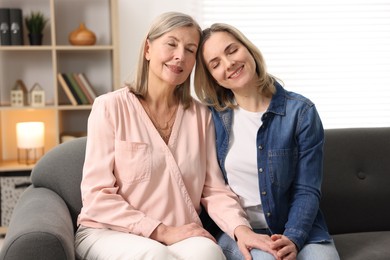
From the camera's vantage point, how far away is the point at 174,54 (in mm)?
1993

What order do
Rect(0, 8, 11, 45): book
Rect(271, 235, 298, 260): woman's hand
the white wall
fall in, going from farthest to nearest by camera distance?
the white wall
Rect(0, 8, 11, 45): book
Rect(271, 235, 298, 260): woman's hand

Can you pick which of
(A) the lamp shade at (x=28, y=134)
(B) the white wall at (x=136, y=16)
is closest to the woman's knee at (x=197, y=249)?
(A) the lamp shade at (x=28, y=134)

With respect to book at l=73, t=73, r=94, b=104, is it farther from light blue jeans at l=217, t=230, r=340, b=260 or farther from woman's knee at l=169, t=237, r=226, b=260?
woman's knee at l=169, t=237, r=226, b=260

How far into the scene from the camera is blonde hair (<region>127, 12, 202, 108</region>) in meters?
2.00

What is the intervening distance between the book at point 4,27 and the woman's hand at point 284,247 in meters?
2.38

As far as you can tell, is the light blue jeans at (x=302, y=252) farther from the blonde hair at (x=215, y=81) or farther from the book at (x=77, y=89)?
the book at (x=77, y=89)

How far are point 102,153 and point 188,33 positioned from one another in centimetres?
51

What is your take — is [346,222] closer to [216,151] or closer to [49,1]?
[216,151]

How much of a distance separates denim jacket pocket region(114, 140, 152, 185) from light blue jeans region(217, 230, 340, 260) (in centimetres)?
36

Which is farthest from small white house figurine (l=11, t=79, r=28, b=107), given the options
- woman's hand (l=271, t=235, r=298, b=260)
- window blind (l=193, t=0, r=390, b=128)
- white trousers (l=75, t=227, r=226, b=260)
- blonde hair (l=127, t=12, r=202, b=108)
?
woman's hand (l=271, t=235, r=298, b=260)

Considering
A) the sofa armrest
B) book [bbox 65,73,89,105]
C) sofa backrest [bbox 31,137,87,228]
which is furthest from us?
book [bbox 65,73,89,105]

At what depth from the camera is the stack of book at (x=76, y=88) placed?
363 cm

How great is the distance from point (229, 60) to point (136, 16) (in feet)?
6.21

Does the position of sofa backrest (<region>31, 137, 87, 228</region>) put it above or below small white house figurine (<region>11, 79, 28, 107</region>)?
below
